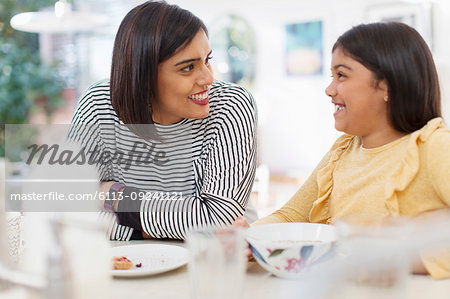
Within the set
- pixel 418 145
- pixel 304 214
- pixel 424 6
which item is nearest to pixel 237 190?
pixel 304 214

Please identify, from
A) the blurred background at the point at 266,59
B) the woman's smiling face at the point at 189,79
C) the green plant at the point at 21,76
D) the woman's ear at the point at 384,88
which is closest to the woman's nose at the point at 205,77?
the woman's smiling face at the point at 189,79

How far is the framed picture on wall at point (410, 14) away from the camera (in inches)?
155

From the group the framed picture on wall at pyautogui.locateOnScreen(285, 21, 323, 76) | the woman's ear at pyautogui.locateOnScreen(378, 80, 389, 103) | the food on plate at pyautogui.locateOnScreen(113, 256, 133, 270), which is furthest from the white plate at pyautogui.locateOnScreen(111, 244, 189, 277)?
the framed picture on wall at pyautogui.locateOnScreen(285, 21, 323, 76)

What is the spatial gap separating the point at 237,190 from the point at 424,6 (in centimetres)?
332

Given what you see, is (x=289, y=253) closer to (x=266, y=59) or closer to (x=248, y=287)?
(x=248, y=287)

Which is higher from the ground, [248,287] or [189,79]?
[189,79]

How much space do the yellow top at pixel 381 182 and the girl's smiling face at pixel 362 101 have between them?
0.04 m

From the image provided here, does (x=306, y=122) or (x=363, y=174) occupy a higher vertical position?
(x=363, y=174)

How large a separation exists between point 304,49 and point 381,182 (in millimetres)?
3654

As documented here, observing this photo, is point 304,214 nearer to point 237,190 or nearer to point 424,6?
point 237,190

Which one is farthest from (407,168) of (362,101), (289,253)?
(289,253)

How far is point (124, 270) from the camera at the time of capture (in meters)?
0.86

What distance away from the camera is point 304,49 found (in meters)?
4.64

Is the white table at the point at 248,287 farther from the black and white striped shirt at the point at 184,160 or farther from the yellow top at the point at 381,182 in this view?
the black and white striped shirt at the point at 184,160
